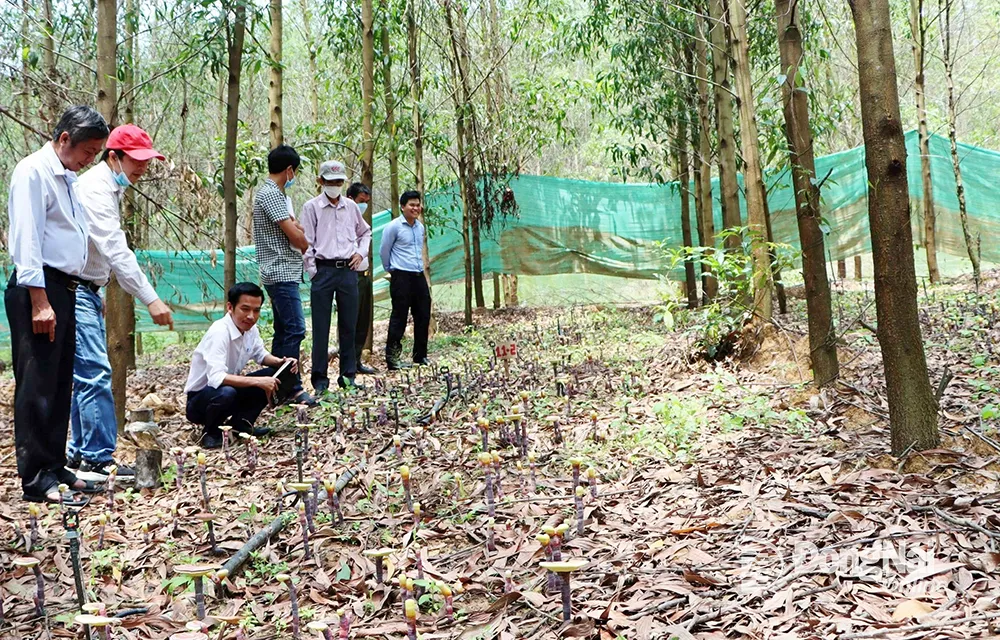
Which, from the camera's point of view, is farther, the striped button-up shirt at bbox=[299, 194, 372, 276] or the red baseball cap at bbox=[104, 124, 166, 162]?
the striped button-up shirt at bbox=[299, 194, 372, 276]

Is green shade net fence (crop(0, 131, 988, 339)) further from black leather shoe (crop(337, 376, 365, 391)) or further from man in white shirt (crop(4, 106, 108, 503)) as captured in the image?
man in white shirt (crop(4, 106, 108, 503))

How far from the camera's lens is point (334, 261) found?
5793 millimetres

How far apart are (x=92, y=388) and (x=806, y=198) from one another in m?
3.49

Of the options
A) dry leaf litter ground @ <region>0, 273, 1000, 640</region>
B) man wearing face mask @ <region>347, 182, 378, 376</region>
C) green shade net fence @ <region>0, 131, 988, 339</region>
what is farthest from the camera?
green shade net fence @ <region>0, 131, 988, 339</region>

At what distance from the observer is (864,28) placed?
287cm

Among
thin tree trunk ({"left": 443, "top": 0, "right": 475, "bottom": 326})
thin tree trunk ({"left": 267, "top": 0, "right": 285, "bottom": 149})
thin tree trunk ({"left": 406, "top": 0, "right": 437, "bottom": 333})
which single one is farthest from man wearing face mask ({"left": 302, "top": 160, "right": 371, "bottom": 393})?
thin tree trunk ({"left": 443, "top": 0, "right": 475, "bottom": 326})

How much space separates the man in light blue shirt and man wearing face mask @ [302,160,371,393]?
1276 millimetres

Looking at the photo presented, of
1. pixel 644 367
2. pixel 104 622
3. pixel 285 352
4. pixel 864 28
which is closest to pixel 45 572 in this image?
pixel 104 622

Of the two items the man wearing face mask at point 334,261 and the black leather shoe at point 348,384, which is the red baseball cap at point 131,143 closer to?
the man wearing face mask at point 334,261

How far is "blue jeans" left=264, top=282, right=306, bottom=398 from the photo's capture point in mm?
5285

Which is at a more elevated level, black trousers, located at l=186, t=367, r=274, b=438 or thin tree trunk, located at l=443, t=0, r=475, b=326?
thin tree trunk, located at l=443, t=0, r=475, b=326

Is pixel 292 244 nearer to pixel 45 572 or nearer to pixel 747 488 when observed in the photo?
pixel 45 572

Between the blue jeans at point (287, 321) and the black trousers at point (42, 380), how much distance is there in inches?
70.3

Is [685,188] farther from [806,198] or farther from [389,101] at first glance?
[806,198]
